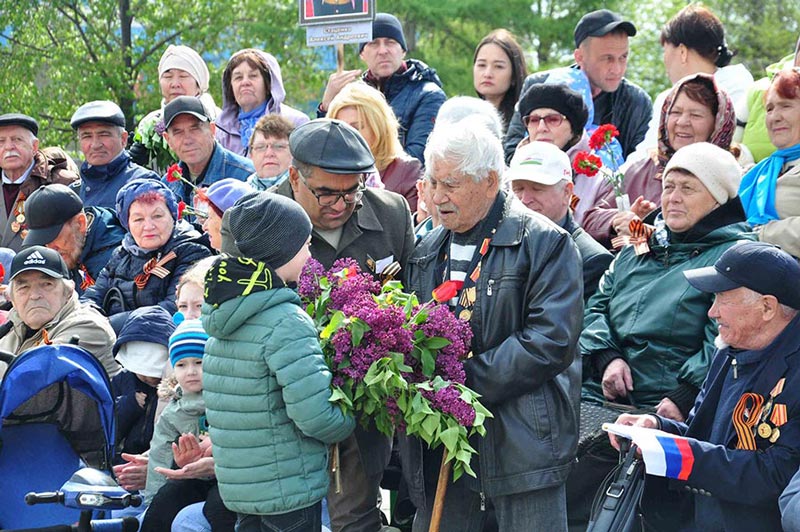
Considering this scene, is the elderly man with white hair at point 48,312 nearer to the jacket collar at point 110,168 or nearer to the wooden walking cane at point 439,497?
the jacket collar at point 110,168

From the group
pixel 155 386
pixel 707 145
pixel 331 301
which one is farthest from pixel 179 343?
pixel 707 145

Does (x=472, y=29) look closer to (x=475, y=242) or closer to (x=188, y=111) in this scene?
(x=188, y=111)

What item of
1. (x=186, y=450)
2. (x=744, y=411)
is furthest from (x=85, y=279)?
(x=744, y=411)

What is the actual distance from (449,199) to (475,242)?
8.9 inches

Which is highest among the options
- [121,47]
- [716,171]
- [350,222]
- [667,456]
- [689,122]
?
[121,47]

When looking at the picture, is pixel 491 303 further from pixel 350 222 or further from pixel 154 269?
pixel 154 269

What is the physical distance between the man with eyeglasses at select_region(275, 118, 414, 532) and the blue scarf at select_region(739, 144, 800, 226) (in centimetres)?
167

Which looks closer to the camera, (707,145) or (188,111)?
(707,145)

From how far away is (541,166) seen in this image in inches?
228

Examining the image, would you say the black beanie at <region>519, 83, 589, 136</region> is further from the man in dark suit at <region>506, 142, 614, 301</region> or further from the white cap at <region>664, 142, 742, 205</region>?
the white cap at <region>664, 142, 742, 205</region>

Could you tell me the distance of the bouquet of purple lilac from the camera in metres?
4.41

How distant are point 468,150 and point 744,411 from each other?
148 centimetres

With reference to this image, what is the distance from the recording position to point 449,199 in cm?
471

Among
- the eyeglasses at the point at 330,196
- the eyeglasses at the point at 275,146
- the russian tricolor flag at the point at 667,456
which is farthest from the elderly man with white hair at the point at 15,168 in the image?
the russian tricolor flag at the point at 667,456
